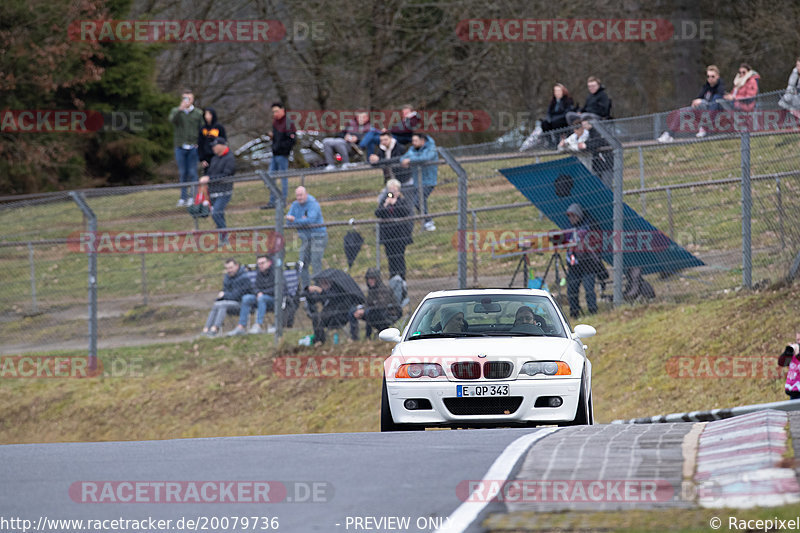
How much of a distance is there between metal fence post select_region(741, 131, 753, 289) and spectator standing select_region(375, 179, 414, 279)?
15.8ft

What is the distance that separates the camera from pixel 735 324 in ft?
49.7

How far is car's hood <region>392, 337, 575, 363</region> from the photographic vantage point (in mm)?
10492

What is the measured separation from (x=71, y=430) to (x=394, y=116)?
22799 mm

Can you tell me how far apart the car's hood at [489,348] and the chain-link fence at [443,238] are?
21.0 feet

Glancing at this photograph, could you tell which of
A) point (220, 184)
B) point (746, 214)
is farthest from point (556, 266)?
point (220, 184)

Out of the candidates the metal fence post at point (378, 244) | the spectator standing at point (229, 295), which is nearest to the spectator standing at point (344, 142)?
the spectator standing at point (229, 295)

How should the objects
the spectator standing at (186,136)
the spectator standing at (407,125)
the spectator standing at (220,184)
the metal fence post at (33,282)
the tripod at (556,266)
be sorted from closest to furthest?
the tripod at (556,266) < the spectator standing at (220,184) < the metal fence post at (33,282) < the spectator standing at (407,125) < the spectator standing at (186,136)

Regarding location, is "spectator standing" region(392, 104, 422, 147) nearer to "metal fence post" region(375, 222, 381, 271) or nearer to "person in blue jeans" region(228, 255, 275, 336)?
"metal fence post" region(375, 222, 381, 271)

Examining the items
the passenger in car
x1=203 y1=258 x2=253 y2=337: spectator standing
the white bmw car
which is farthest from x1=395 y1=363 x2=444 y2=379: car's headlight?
x1=203 y1=258 x2=253 y2=337: spectator standing

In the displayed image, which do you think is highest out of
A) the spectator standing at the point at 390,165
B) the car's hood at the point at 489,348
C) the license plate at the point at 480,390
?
the spectator standing at the point at 390,165

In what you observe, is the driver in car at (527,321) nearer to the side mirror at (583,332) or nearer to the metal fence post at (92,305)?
the side mirror at (583,332)

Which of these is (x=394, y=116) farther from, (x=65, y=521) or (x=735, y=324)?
(x=65, y=521)

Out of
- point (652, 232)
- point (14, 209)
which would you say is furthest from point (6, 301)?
point (652, 232)

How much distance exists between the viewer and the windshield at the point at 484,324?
11266 mm
